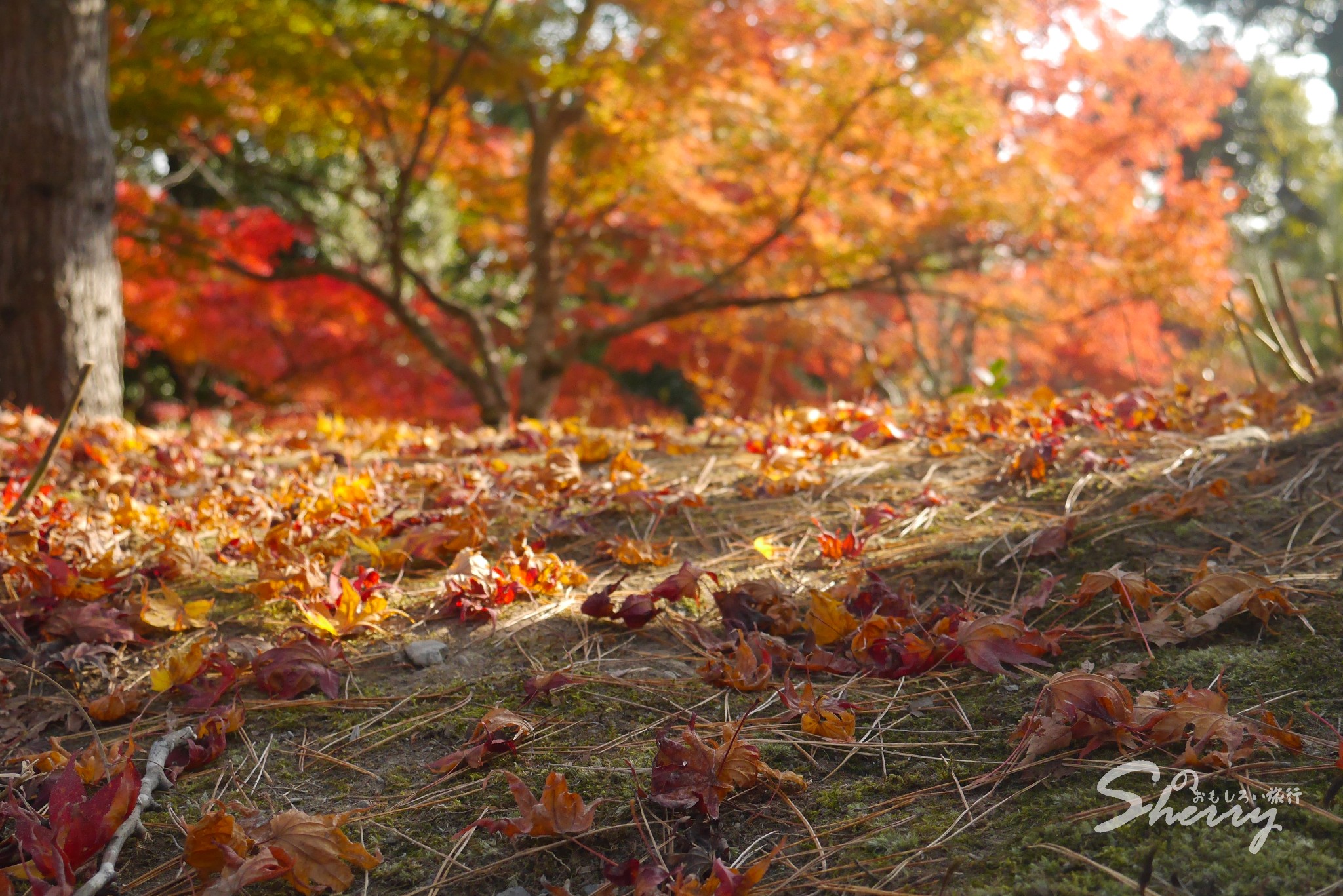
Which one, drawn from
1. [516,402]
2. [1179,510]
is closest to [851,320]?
[516,402]

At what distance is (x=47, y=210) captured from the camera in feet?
12.3

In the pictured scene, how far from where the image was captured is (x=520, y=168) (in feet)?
28.6

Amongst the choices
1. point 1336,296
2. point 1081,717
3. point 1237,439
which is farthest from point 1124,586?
point 1336,296

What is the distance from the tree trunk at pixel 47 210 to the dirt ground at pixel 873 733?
260 cm

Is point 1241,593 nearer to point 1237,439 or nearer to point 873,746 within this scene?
point 873,746

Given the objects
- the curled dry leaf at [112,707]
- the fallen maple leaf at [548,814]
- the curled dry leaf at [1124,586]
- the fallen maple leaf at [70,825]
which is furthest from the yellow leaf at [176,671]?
the curled dry leaf at [1124,586]

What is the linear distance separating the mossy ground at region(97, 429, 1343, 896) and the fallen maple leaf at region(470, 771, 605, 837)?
2cm

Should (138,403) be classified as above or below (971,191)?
below

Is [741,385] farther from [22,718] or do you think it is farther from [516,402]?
[22,718]

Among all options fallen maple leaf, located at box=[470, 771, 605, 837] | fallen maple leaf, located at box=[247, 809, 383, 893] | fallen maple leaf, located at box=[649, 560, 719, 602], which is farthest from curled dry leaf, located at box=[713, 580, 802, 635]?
fallen maple leaf, located at box=[247, 809, 383, 893]

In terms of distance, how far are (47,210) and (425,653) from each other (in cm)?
339

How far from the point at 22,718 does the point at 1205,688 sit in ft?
5.25

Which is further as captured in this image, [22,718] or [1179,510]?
[1179,510]

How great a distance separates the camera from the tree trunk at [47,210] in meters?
3.71
